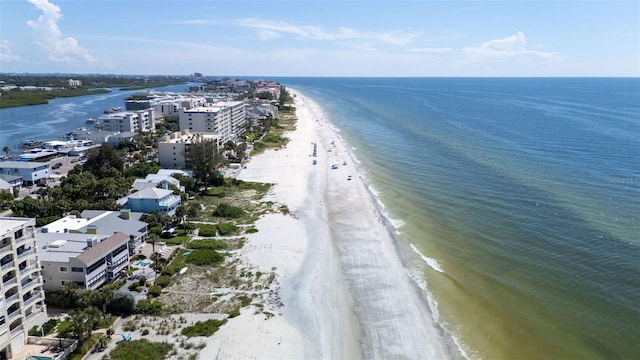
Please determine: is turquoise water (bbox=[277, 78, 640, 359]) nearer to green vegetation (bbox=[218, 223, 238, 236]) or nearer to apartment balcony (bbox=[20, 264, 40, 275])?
green vegetation (bbox=[218, 223, 238, 236])

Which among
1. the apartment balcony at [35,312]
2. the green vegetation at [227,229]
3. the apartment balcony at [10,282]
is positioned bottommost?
the green vegetation at [227,229]

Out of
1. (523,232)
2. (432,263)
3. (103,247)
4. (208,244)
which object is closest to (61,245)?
(103,247)

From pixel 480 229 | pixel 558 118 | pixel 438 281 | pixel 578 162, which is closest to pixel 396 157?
pixel 578 162

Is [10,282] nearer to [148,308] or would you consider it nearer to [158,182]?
[148,308]

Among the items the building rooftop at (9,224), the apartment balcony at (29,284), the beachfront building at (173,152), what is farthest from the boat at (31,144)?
the apartment balcony at (29,284)

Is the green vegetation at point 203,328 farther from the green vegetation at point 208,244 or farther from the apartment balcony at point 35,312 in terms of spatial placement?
the green vegetation at point 208,244
